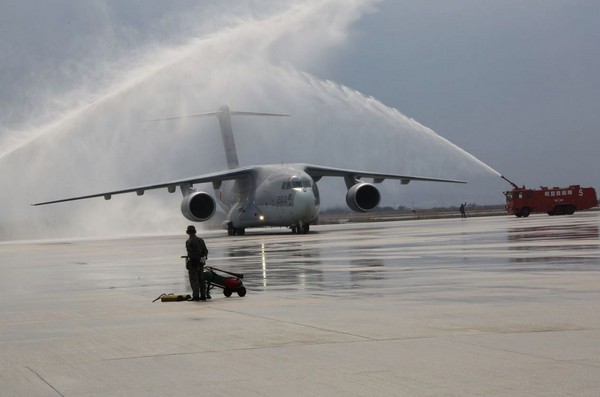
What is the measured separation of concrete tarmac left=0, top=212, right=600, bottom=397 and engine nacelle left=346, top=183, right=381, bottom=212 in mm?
34426

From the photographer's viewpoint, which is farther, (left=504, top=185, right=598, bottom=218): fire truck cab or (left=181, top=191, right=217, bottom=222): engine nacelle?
(left=504, top=185, right=598, bottom=218): fire truck cab

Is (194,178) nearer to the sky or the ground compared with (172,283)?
nearer to the sky

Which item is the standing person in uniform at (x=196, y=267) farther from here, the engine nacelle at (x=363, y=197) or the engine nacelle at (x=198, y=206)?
the engine nacelle at (x=363, y=197)

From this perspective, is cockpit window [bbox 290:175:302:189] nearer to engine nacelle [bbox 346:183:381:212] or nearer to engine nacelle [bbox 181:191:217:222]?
engine nacelle [bbox 346:183:381:212]

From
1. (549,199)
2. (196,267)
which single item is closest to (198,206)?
(549,199)

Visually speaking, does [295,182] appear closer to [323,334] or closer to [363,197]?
[363,197]

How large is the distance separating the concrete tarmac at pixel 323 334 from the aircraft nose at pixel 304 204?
29.6 meters

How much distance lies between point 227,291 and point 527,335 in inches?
306

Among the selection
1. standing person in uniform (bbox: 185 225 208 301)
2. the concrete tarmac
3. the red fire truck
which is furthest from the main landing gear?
standing person in uniform (bbox: 185 225 208 301)

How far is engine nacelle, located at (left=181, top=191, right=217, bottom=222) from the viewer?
189 feet

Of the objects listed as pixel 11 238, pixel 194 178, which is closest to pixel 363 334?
pixel 194 178

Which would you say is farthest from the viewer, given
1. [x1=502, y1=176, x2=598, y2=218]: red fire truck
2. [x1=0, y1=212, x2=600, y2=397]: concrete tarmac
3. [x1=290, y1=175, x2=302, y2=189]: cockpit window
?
[x1=502, y1=176, x2=598, y2=218]: red fire truck

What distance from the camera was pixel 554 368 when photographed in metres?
8.82

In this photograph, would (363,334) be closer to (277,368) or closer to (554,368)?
(277,368)
